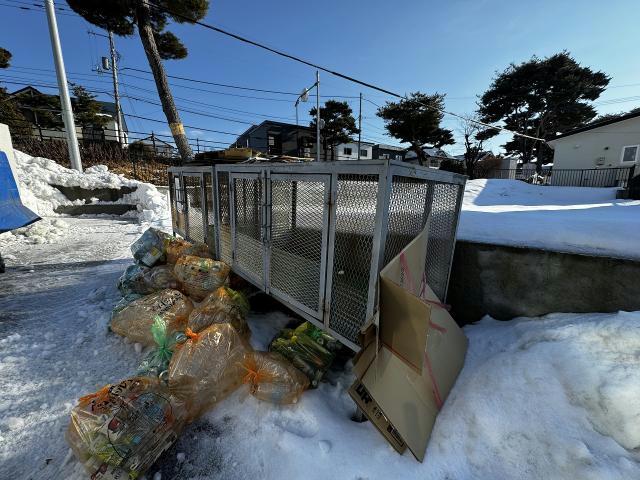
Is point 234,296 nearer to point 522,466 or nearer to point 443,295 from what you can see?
point 443,295

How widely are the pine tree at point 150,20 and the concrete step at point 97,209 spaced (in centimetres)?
288

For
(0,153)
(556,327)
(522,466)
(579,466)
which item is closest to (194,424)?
(522,466)

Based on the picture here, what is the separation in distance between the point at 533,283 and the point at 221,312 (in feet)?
8.75

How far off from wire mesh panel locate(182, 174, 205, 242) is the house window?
16.4 m

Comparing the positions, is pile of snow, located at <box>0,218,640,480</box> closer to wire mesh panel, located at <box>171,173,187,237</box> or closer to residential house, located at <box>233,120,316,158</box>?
wire mesh panel, located at <box>171,173,187,237</box>

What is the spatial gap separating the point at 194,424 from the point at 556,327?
8.42 ft

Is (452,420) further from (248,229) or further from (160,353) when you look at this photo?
(248,229)

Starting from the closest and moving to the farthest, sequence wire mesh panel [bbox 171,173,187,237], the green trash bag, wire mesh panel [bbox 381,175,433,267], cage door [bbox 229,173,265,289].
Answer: wire mesh panel [bbox 381,175,433,267]
the green trash bag
cage door [bbox 229,173,265,289]
wire mesh panel [bbox 171,173,187,237]

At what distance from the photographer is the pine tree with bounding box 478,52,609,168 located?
19781 millimetres

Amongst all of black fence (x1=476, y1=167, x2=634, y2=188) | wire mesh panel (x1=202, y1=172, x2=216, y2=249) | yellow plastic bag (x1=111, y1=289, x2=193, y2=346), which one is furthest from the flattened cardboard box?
black fence (x1=476, y1=167, x2=634, y2=188)

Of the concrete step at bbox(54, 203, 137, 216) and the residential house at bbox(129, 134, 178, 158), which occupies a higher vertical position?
the residential house at bbox(129, 134, 178, 158)

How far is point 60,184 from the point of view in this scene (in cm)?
880

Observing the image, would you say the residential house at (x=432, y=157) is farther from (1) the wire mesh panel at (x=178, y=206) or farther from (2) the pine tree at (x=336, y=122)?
(1) the wire mesh panel at (x=178, y=206)

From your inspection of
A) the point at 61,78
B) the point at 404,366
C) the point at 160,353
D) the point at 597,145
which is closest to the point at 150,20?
the point at 61,78
